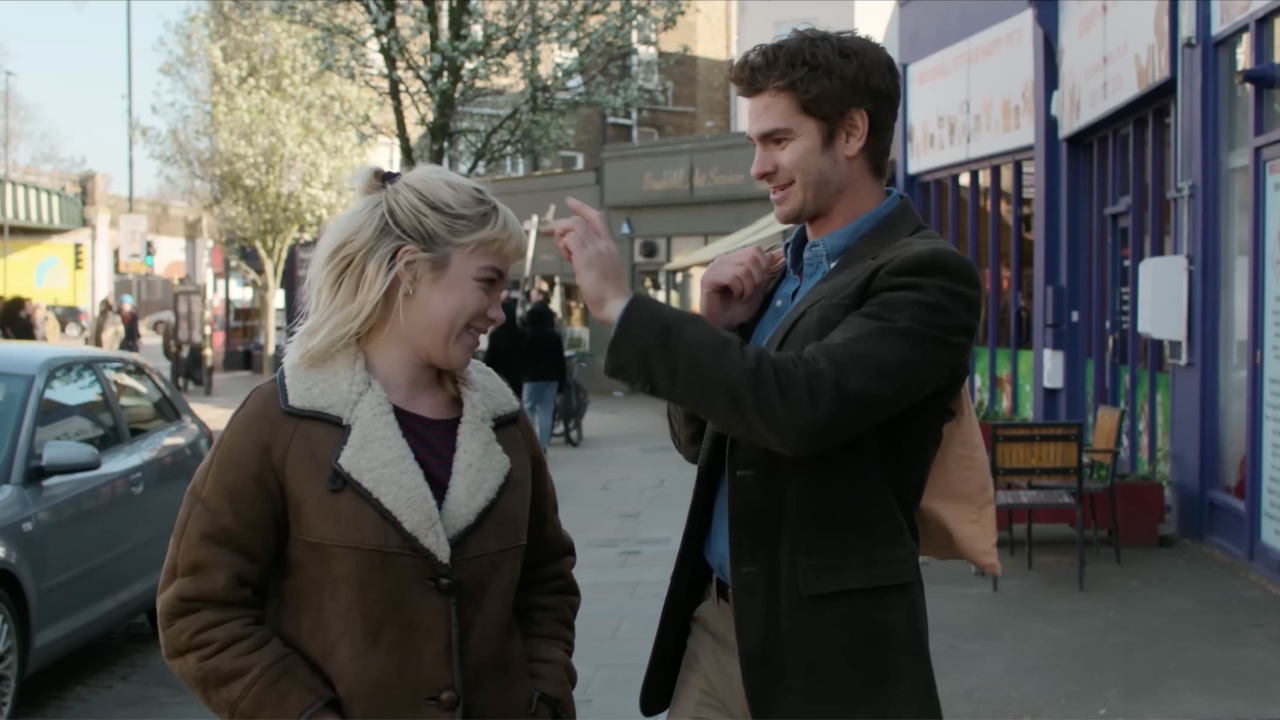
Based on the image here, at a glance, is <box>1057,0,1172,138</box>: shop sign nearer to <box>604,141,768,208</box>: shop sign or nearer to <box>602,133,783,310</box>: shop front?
<box>604,141,768,208</box>: shop sign

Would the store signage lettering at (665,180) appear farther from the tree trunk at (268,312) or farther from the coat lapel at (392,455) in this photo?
the coat lapel at (392,455)

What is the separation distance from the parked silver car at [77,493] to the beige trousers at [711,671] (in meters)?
3.78

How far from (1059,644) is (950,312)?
4.79m

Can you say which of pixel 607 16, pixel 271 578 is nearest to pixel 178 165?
pixel 607 16

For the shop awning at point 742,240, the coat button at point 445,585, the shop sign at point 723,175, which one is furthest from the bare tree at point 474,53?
the coat button at point 445,585

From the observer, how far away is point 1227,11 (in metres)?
8.52

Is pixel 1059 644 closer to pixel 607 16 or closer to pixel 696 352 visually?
pixel 696 352

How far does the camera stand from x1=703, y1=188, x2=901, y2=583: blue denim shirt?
241 centimetres

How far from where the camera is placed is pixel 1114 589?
764 cm

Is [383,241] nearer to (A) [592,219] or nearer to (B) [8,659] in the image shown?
(A) [592,219]

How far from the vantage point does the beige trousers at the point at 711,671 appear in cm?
244

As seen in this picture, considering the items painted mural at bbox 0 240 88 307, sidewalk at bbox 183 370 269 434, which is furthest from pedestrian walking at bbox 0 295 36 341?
painted mural at bbox 0 240 88 307

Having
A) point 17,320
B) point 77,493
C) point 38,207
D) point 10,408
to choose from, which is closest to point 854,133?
point 77,493

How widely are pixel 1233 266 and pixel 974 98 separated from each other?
692cm
